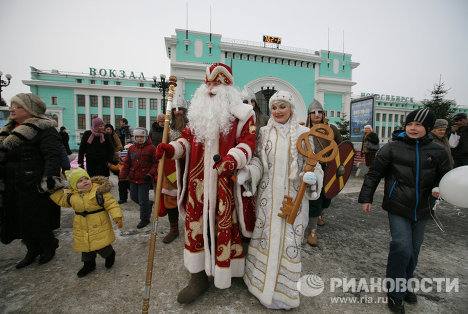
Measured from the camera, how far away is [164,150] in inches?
91.4

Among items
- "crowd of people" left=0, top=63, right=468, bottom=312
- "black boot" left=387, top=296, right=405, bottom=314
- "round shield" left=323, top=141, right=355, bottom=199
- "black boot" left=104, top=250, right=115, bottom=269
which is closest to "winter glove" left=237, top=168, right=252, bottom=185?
"crowd of people" left=0, top=63, right=468, bottom=312

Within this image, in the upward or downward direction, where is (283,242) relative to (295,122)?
downward

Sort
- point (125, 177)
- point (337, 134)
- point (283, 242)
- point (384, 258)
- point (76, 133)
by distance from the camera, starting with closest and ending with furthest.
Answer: point (283, 242) → point (384, 258) → point (337, 134) → point (125, 177) → point (76, 133)

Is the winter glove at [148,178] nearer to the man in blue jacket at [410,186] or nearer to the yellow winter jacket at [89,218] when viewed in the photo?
the yellow winter jacket at [89,218]

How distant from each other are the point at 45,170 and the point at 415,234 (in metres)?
4.08

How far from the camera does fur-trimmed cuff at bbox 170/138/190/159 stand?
2.44m

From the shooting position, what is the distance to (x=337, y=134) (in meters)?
3.97

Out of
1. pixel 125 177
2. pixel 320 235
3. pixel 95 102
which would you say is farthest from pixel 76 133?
pixel 320 235

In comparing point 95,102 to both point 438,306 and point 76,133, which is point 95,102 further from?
point 438,306

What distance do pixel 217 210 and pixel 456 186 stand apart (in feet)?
6.86

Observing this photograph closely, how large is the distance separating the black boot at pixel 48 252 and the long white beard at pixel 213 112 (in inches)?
96.9

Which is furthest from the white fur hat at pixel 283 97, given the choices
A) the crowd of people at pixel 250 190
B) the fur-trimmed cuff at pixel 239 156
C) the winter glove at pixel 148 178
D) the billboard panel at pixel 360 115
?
the billboard panel at pixel 360 115

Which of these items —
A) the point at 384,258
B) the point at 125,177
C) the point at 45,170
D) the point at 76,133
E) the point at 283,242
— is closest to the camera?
the point at 283,242

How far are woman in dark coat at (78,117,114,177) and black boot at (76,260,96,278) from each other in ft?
8.89
